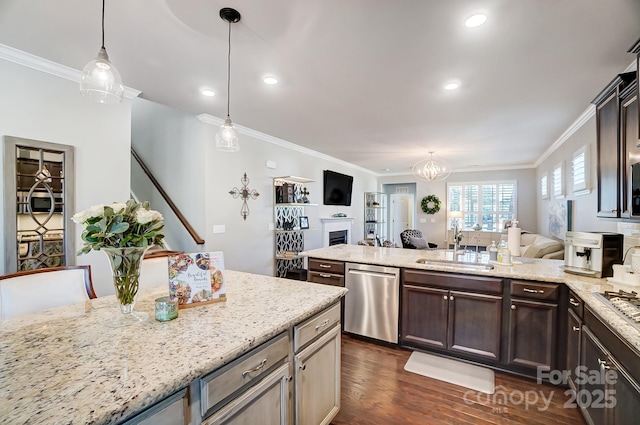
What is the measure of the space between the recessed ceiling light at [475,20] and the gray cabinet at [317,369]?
2002mm

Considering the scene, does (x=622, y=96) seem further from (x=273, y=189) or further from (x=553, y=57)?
(x=273, y=189)

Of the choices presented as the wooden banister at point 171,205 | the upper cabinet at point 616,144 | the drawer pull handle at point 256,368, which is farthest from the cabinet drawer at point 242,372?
the wooden banister at point 171,205

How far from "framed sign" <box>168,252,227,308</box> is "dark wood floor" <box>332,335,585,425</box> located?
4.26 ft

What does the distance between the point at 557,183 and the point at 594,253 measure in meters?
3.62

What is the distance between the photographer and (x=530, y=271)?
2.43 meters

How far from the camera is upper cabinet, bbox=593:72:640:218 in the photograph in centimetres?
183

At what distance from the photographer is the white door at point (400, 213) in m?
9.98

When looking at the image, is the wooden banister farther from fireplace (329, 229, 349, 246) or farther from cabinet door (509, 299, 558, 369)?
cabinet door (509, 299, 558, 369)

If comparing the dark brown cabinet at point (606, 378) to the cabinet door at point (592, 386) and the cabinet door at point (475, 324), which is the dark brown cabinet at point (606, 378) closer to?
the cabinet door at point (592, 386)

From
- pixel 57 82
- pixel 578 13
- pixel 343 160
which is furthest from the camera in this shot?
pixel 343 160

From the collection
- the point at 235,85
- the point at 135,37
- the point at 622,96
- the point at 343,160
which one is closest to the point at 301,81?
the point at 235,85

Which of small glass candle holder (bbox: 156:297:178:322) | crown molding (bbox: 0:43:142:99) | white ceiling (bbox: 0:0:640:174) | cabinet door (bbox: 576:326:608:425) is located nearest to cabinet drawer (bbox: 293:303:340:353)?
small glass candle holder (bbox: 156:297:178:322)

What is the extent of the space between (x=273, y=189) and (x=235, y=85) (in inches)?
87.1

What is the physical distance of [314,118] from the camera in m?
3.80
